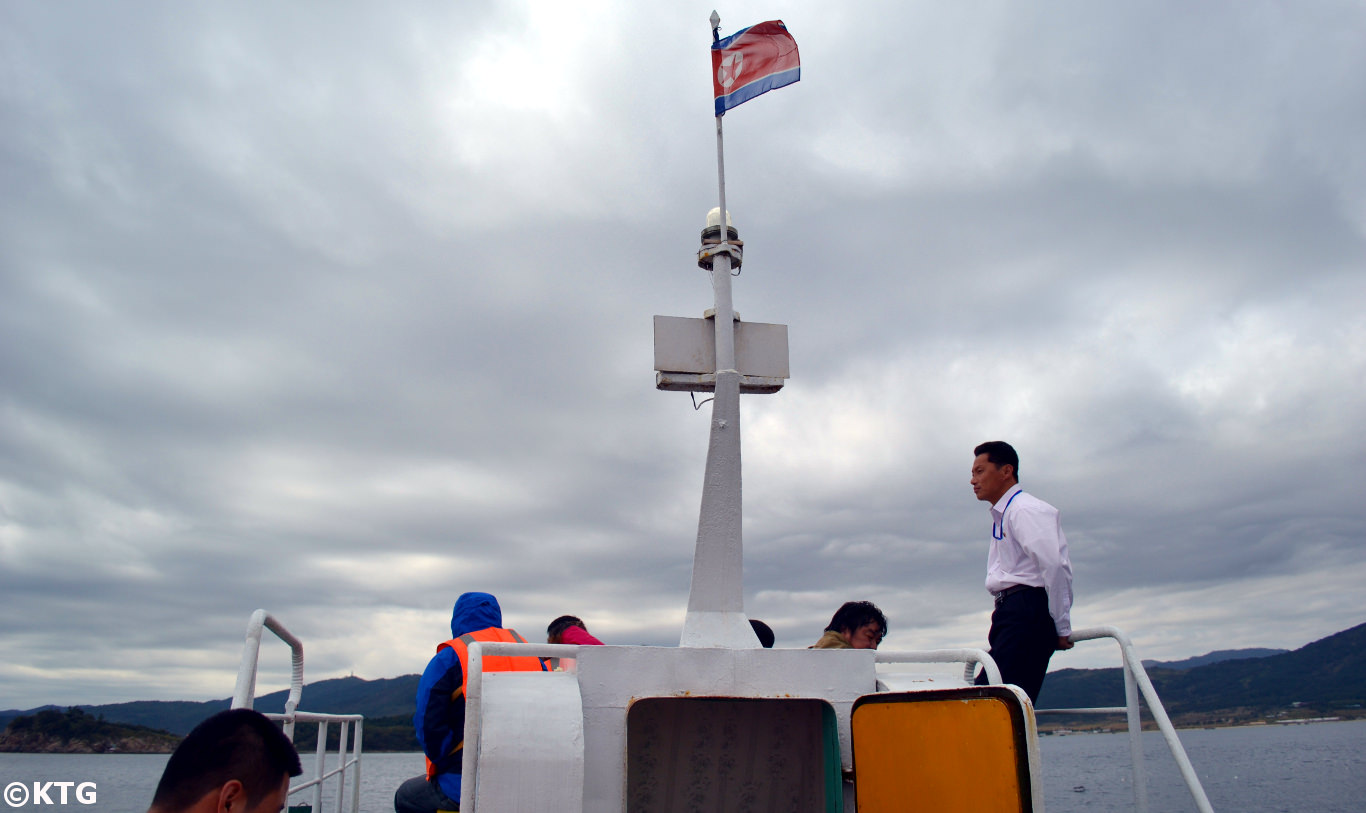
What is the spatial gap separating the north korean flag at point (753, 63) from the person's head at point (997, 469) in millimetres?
2903

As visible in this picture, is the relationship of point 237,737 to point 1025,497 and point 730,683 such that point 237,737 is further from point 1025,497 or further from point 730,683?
point 1025,497

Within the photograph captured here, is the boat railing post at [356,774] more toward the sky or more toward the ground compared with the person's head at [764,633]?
more toward the ground

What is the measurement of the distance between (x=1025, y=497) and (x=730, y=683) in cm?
186

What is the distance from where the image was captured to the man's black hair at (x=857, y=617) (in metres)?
5.48

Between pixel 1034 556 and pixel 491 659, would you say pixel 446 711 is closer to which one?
pixel 491 659

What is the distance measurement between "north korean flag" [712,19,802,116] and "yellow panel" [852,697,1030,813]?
4.06 metres

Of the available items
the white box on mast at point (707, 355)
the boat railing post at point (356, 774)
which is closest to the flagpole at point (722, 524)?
the white box on mast at point (707, 355)

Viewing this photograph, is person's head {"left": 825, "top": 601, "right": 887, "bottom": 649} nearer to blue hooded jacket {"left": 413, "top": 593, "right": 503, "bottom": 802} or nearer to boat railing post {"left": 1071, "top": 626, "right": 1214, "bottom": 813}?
boat railing post {"left": 1071, "top": 626, "right": 1214, "bottom": 813}

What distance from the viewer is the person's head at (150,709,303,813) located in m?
2.00

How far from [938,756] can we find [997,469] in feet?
5.76

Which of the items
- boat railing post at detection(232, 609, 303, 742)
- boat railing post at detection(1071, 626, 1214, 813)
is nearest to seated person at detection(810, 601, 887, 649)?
boat railing post at detection(1071, 626, 1214, 813)

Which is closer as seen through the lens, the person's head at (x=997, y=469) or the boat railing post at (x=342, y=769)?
the person's head at (x=997, y=469)

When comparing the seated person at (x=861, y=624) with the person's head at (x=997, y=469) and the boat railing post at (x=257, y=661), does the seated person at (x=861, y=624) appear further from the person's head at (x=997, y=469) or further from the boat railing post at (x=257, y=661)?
the boat railing post at (x=257, y=661)

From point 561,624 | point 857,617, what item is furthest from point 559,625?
point 857,617
